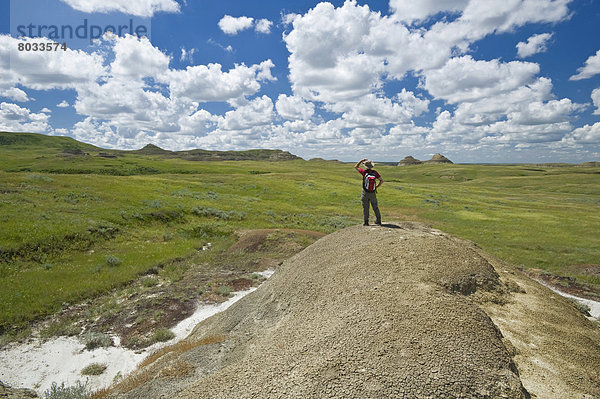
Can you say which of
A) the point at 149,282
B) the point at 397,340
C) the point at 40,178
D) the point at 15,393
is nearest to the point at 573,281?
the point at 397,340

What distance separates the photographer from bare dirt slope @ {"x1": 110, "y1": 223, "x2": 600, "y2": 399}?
5504 mm

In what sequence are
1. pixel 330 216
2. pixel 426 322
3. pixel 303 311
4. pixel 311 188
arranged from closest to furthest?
pixel 426 322 < pixel 303 311 < pixel 330 216 < pixel 311 188

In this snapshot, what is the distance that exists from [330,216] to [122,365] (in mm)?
34810

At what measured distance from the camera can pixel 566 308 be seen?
9.95 metres

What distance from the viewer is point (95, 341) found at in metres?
13.4

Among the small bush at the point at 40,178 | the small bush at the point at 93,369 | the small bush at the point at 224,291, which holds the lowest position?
the small bush at the point at 93,369

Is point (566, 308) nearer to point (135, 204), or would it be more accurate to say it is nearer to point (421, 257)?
point (421, 257)

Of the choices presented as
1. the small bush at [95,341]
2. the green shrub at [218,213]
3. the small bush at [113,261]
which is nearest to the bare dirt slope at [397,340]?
the small bush at [95,341]

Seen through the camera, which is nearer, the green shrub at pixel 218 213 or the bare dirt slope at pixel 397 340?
the bare dirt slope at pixel 397 340

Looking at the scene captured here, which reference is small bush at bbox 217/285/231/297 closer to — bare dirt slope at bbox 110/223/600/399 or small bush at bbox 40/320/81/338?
small bush at bbox 40/320/81/338

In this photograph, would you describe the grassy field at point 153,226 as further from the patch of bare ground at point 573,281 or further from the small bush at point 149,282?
the small bush at point 149,282

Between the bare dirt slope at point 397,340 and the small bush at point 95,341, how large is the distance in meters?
4.06

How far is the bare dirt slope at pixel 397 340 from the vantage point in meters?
5.50

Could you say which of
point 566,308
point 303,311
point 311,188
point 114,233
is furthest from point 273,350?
point 311,188
